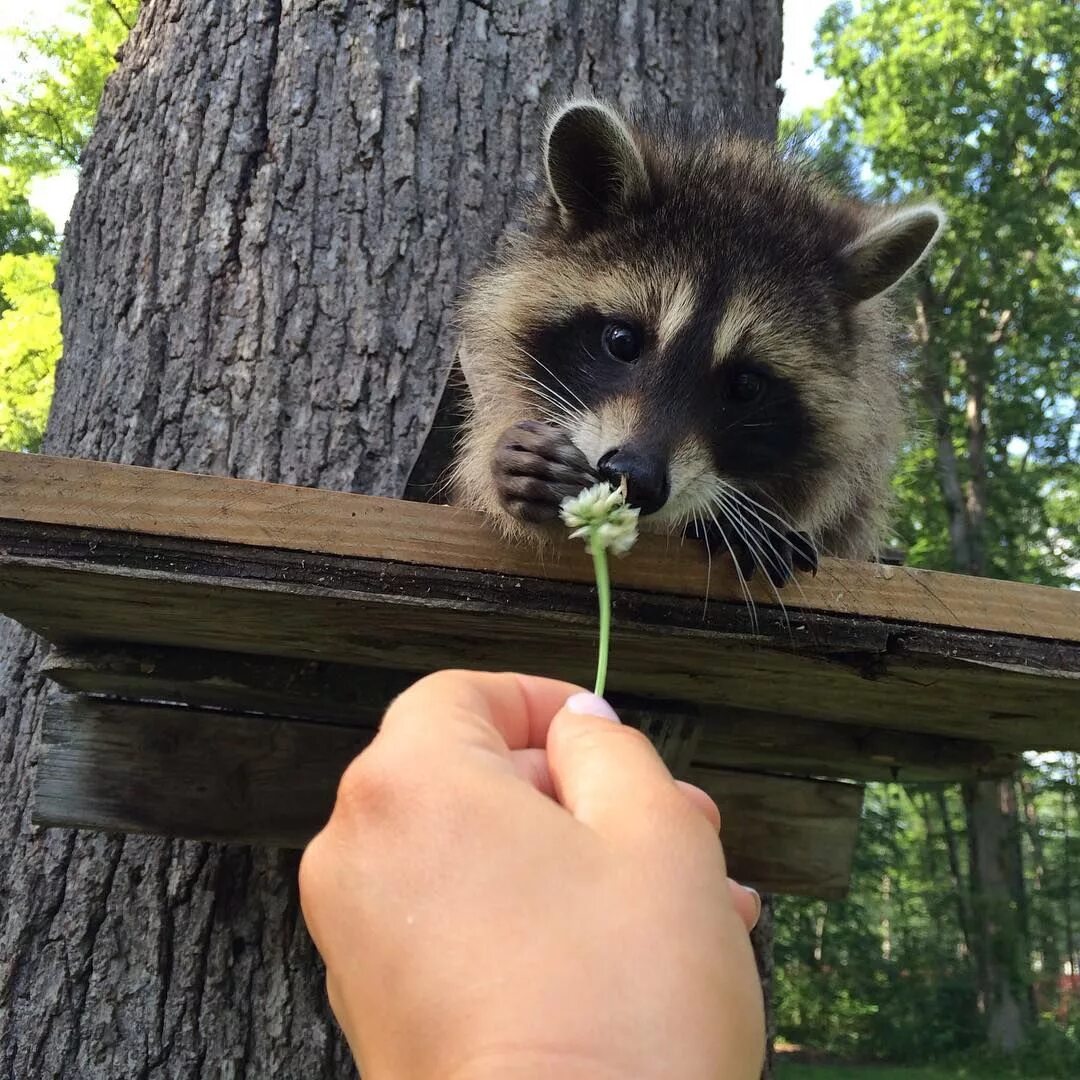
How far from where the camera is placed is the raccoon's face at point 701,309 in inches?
81.6

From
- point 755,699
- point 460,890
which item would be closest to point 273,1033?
point 755,699

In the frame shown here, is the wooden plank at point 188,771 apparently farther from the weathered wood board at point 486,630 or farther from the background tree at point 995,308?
the background tree at point 995,308

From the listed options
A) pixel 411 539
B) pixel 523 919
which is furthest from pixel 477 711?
pixel 411 539

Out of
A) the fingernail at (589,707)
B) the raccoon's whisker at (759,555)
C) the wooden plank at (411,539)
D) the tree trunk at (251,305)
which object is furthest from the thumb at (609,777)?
the tree trunk at (251,305)

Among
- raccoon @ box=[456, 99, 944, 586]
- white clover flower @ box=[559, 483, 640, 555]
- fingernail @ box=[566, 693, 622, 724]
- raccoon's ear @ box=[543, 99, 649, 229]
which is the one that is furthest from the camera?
raccoon's ear @ box=[543, 99, 649, 229]

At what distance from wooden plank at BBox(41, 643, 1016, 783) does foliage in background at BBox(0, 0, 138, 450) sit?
9498 mm

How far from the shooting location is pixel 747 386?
88.5 inches

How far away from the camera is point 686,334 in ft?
6.99

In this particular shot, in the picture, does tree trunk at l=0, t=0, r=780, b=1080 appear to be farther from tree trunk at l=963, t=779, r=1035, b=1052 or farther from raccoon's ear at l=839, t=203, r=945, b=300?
tree trunk at l=963, t=779, r=1035, b=1052

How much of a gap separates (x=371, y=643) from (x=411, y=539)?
0.37 meters

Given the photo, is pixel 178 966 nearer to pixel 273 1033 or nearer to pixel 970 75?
pixel 273 1033

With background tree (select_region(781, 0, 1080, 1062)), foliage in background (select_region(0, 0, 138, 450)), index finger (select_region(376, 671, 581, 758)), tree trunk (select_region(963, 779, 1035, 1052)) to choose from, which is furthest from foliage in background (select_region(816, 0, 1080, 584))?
index finger (select_region(376, 671, 581, 758))

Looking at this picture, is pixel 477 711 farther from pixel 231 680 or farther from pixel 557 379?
pixel 557 379

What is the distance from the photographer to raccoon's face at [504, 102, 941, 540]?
6.80ft
